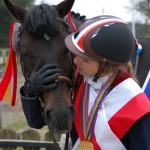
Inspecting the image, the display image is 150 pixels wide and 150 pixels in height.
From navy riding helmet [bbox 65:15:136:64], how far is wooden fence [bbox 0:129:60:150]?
3020 millimetres

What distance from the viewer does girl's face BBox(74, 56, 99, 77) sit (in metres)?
1.92

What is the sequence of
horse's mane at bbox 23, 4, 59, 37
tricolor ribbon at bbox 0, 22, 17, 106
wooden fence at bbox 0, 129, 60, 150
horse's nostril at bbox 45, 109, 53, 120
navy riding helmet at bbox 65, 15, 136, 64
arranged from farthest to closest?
wooden fence at bbox 0, 129, 60, 150, tricolor ribbon at bbox 0, 22, 17, 106, horse's mane at bbox 23, 4, 59, 37, horse's nostril at bbox 45, 109, 53, 120, navy riding helmet at bbox 65, 15, 136, 64

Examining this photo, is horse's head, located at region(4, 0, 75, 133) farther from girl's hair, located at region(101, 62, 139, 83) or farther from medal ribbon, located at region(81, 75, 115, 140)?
girl's hair, located at region(101, 62, 139, 83)

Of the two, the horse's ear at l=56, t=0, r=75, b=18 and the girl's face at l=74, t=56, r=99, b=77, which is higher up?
the horse's ear at l=56, t=0, r=75, b=18

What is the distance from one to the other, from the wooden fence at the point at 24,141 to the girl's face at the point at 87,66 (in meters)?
2.92

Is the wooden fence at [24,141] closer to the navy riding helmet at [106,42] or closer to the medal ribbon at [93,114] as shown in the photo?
the medal ribbon at [93,114]

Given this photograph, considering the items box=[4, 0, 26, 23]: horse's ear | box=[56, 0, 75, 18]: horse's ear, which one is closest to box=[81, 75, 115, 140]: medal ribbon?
box=[56, 0, 75, 18]: horse's ear

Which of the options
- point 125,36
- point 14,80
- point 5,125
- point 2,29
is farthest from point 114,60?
point 2,29

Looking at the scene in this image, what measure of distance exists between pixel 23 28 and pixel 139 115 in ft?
3.50

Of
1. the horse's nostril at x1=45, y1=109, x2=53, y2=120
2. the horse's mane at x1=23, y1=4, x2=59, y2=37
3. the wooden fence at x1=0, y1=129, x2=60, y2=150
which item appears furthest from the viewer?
the wooden fence at x1=0, y1=129, x2=60, y2=150

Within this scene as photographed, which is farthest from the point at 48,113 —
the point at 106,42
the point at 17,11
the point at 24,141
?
the point at 24,141

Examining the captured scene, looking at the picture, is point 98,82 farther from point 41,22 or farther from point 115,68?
point 41,22

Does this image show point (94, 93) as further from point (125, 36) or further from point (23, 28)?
point (23, 28)

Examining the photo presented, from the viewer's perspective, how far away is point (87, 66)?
6.35 ft
